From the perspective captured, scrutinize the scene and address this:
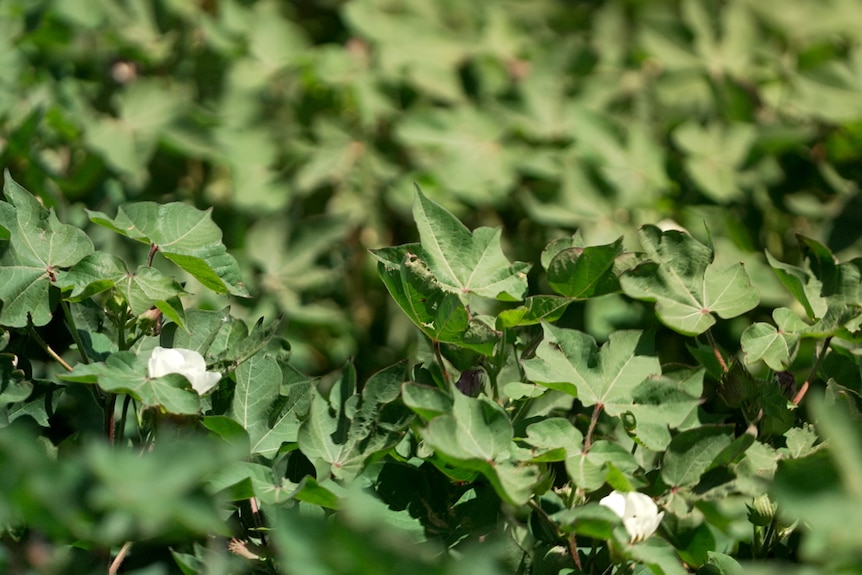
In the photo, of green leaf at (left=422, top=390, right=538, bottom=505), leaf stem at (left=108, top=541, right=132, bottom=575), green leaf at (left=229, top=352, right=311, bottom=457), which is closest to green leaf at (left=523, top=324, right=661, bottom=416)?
green leaf at (left=422, top=390, right=538, bottom=505)

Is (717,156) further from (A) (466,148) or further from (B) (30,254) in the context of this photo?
(B) (30,254)

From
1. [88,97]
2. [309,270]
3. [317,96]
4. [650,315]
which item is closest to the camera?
[650,315]

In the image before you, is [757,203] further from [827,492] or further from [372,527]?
[372,527]

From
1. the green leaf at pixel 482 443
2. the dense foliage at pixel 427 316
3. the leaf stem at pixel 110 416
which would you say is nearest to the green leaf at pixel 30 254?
the dense foliage at pixel 427 316

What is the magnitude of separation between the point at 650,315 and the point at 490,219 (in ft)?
4.32

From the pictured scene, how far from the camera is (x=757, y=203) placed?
2236mm

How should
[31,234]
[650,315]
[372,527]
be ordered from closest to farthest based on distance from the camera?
[372,527], [31,234], [650,315]

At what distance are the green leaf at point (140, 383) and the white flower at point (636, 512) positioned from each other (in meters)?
0.41

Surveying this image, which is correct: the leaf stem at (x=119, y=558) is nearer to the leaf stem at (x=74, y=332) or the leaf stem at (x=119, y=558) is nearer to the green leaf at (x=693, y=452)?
the leaf stem at (x=74, y=332)

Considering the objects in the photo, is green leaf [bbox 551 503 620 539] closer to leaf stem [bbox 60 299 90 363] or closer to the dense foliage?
the dense foliage

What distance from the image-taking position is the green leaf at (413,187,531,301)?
1028mm

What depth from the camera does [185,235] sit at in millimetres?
1050

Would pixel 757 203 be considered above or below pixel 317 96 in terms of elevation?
below

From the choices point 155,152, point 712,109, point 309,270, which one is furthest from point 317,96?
point 712,109
